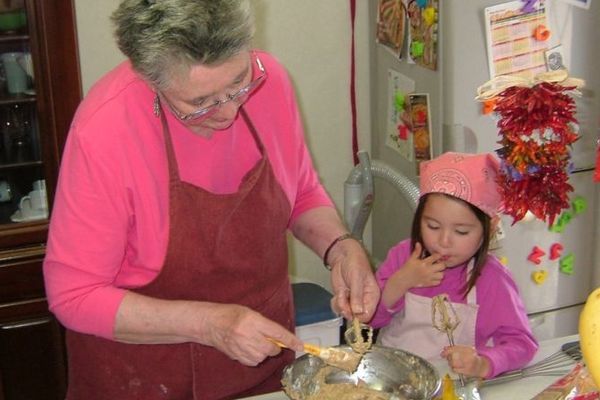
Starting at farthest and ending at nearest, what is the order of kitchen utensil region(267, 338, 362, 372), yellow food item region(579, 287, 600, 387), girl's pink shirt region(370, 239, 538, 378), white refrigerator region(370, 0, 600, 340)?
white refrigerator region(370, 0, 600, 340) < girl's pink shirt region(370, 239, 538, 378) < kitchen utensil region(267, 338, 362, 372) < yellow food item region(579, 287, 600, 387)

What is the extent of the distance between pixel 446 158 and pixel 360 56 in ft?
4.23

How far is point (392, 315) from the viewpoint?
1.79 meters

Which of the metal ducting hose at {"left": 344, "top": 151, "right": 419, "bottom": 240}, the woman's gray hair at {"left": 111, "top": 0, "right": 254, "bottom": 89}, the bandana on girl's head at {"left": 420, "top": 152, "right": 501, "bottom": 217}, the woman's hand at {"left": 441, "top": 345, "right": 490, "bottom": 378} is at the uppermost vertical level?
the woman's gray hair at {"left": 111, "top": 0, "right": 254, "bottom": 89}

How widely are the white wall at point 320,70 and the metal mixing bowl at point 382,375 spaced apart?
5.15 ft

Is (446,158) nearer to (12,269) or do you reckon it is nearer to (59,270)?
(59,270)

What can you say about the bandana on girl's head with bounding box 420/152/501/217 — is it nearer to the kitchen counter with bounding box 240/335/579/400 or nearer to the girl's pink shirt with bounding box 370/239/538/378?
the girl's pink shirt with bounding box 370/239/538/378

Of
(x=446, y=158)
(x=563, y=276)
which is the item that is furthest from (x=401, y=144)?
(x=446, y=158)

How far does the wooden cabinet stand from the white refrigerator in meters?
1.07

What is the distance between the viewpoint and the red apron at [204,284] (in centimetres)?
142

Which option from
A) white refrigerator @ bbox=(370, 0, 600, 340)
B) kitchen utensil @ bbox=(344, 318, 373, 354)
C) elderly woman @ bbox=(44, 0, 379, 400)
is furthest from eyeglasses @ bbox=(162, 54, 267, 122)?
white refrigerator @ bbox=(370, 0, 600, 340)

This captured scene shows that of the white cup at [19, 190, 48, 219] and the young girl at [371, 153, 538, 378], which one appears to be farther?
the white cup at [19, 190, 48, 219]

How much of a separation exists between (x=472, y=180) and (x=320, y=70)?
134 centimetres

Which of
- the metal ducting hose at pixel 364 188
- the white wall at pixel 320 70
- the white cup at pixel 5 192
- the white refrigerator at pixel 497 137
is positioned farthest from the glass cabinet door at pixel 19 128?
the white refrigerator at pixel 497 137

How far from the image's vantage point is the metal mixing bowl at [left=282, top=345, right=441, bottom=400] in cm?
130
